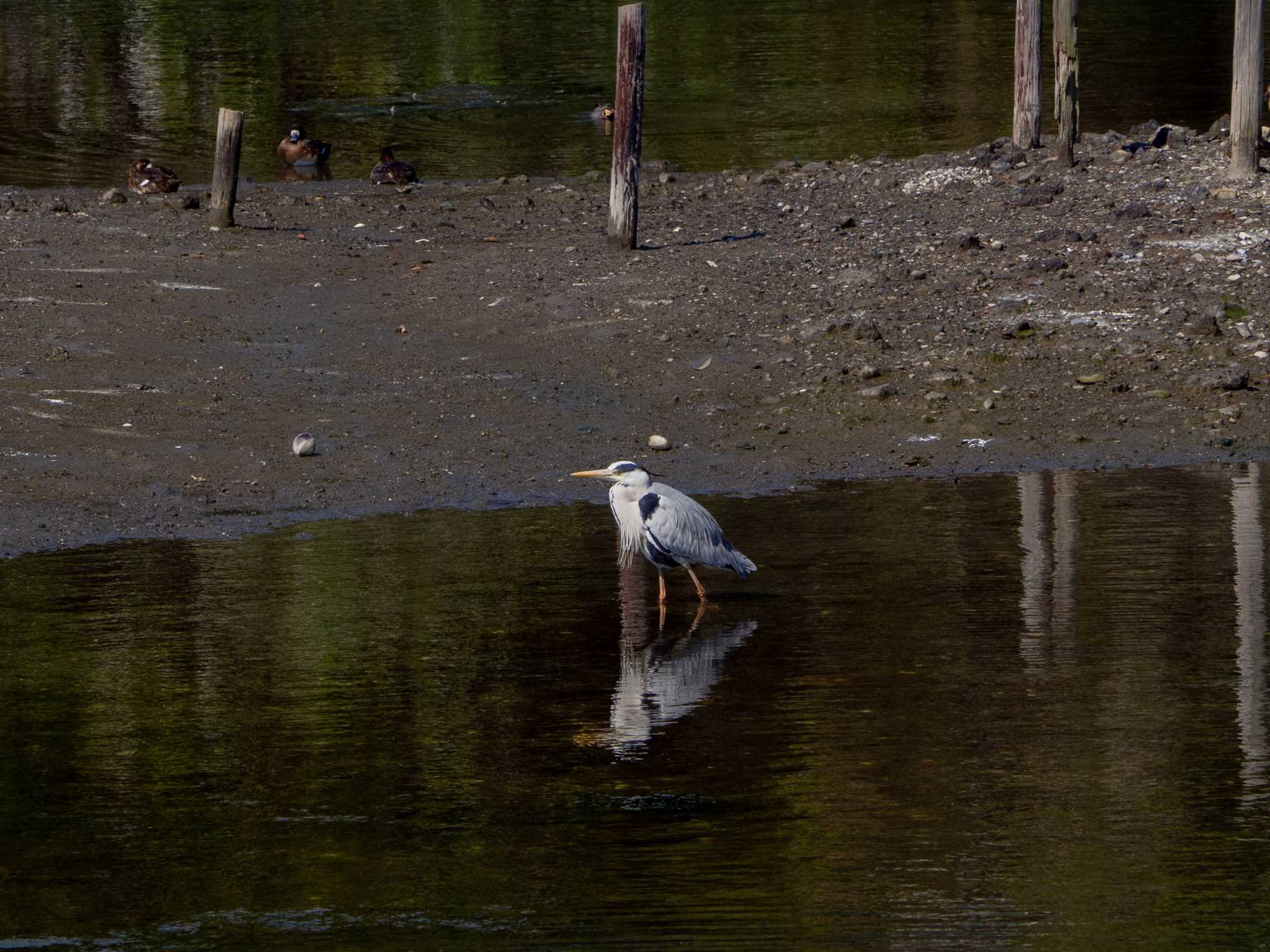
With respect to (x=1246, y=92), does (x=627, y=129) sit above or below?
below

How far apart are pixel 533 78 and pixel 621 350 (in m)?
22.2

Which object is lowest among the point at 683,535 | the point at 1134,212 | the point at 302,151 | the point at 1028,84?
the point at 683,535

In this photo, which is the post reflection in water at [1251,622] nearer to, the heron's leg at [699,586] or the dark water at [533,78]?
the heron's leg at [699,586]

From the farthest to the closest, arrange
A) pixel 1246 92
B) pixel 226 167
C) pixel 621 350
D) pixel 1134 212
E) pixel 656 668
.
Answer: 1. pixel 226 167
2. pixel 1246 92
3. pixel 1134 212
4. pixel 621 350
5. pixel 656 668

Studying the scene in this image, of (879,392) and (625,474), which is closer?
(625,474)

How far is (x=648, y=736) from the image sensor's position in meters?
7.73

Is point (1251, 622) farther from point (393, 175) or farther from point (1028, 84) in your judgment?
point (393, 175)

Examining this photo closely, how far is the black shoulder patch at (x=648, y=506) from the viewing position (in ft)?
31.6

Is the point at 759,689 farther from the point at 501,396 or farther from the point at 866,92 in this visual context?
the point at 866,92

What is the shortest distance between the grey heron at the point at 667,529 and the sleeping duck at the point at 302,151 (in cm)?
1592

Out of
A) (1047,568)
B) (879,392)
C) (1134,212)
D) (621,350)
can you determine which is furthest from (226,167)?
(1047,568)

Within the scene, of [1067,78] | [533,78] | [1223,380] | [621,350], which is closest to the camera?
[1223,380]

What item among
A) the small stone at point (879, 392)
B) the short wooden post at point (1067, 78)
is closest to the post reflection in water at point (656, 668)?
the small stone at point (879, 392)

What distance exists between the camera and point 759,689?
326 inches
